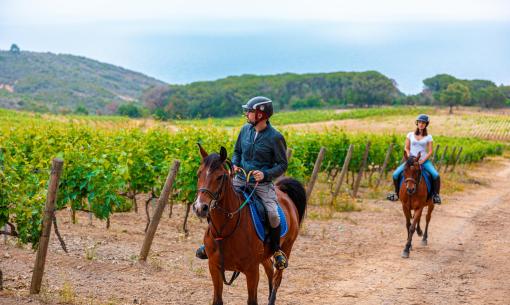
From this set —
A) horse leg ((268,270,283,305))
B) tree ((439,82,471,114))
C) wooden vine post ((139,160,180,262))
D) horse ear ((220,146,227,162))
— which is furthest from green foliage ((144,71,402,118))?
horse ear ((220,146,227,162))

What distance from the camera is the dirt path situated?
7.52 metres

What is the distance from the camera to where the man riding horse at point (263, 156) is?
6191 mm

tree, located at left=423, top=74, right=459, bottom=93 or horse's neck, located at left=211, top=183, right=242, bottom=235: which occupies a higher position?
tree, located at left=423, top=74, right=459, bottom=93

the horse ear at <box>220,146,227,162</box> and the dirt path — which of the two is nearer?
the horse ear at <box>220,146,227,162</box>

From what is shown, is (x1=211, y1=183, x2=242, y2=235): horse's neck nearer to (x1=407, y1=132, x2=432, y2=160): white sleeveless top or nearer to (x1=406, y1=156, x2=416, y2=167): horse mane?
(x1=406, y1=156, x2=416, y2=167): horse mane

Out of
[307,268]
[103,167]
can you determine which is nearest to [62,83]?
[103,167]

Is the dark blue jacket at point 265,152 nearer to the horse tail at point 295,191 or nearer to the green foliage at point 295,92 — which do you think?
the horse tail at point 295,191

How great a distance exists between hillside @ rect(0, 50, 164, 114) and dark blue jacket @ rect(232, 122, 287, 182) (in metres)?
90.6

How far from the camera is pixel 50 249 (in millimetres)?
9133

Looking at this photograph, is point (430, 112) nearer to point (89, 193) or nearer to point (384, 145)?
point (384, 145)

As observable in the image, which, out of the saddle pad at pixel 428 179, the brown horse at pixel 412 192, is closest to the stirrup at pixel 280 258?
the brown horse at pixel 412 192

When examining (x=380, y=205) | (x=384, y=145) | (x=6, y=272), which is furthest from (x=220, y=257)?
(x=384, y=145)

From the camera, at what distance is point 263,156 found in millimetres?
6305

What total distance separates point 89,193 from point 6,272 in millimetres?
2416
